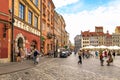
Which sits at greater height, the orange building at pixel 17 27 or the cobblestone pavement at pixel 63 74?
the orange building at pixel 17 27

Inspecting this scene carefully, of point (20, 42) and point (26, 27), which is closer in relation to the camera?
point (20, 42)

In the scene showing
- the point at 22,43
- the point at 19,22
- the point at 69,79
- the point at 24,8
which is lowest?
the point at 69,79

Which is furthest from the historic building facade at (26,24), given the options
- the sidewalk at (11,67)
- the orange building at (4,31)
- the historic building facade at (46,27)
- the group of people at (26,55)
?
the sidewalk at (11,67)

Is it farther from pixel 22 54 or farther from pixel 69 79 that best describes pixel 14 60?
pixel 69 79

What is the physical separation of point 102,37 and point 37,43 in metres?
151

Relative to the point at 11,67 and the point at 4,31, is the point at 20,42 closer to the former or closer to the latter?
the point at 4,31

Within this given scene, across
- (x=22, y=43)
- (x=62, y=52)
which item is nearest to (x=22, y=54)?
(x=22, y=43)

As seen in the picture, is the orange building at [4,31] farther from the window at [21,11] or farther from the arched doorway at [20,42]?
the arched doorway at [20,42]

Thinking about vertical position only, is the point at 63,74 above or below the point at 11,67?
below

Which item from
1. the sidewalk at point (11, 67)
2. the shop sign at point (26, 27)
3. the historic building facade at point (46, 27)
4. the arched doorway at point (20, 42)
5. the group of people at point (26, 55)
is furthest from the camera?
the historic building facade at point (46, 27)

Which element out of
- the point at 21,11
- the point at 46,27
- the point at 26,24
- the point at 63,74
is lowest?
the point at 63,74

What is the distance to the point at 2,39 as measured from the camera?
26547 millimetres

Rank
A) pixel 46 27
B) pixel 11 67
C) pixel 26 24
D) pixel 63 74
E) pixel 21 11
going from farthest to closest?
1. pixel 46 27
2. pixel 26 24
3. pixel 21 11
4. pixel 11 67
5. pixel 63 74

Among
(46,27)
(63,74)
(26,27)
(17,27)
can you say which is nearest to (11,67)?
(63,74)
